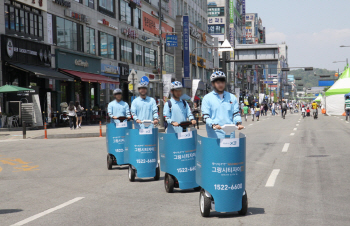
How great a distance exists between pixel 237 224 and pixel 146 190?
2.88m

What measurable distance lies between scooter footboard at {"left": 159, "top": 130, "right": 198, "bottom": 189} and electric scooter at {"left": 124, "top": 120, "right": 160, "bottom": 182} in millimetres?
1147

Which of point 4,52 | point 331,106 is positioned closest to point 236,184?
point 4,52

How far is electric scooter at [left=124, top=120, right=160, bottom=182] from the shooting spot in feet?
30.0

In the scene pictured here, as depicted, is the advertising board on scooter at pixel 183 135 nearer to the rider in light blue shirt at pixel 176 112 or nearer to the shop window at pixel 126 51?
the rider in light blue shirt at pixel 176 112

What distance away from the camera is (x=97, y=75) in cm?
3797

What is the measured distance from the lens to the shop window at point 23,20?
91.5ft

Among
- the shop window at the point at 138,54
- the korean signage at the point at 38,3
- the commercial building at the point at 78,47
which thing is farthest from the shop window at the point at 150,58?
the korean signage at the point at 38,3

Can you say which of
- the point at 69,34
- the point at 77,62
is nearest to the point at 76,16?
the point at 69,34

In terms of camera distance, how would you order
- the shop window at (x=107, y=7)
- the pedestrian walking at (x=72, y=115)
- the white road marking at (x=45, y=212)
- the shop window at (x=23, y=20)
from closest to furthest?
the white road marking at (x=45, y=212)
the shop window at (x=23, y=20)
the pedestrian walking at (x=72, y=115)
the shop window at (x=107, y=7)

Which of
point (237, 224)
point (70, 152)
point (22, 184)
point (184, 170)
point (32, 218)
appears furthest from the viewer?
point (70, 152)

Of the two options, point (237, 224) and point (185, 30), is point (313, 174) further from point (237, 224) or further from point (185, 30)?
point (185, 30)

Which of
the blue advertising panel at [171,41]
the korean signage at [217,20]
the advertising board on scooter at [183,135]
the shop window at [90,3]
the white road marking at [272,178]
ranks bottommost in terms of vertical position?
the white road marking at [272,178]

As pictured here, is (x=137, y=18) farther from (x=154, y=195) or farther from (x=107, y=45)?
(x=154, y=195)

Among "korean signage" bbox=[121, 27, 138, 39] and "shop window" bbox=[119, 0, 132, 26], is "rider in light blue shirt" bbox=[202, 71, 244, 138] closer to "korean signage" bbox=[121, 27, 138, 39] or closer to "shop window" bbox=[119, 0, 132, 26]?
"korean signage" bbox=[121, 27, 138, 39]
